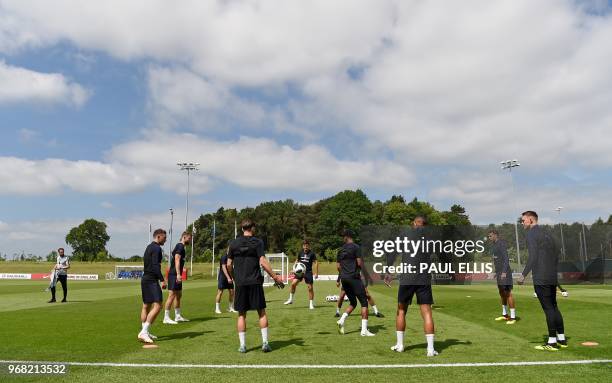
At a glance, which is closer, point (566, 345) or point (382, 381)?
point (382, 381)

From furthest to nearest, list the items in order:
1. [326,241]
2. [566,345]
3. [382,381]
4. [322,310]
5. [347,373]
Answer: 1. [326,241]
2. [322,310]
3. [566,345]
4. [347,373]
5. [382,381]

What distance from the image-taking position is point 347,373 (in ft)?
20.0

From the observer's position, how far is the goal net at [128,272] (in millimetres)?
70062

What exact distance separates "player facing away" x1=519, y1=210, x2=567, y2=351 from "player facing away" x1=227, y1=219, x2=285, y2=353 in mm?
4974

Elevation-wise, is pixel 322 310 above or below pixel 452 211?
below

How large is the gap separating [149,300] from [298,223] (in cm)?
10736

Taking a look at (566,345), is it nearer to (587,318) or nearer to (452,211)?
(587,318)

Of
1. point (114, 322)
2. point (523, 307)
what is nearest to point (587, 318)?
point (523, 307)

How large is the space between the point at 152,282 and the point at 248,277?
2597mm

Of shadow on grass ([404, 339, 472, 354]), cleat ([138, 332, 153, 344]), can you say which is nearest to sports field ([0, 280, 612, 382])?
shadow on grass ([404, 339, 472, 354])

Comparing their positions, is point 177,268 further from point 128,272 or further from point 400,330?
point 128,272

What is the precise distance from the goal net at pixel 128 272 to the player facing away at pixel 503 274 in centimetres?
6477

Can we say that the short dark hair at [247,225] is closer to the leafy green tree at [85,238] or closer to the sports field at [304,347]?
the sports field at [304,347]

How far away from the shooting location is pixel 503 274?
12.6m
